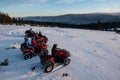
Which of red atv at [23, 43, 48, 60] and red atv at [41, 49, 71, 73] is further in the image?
red atv at [23, 43, 48, 60]

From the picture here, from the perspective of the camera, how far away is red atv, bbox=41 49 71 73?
1443 cm

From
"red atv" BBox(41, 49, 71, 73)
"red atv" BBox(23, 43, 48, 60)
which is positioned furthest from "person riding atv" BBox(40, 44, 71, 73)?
"red atv" BBox(23, 43, 48, 60)

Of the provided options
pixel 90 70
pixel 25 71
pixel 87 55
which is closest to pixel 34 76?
pixel 25 71

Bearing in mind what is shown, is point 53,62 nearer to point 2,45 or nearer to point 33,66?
point 33,66

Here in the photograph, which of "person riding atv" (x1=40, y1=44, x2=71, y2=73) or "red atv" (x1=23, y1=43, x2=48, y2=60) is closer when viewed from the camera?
"person riding atv" (x1=40, y1=44, x2=71, y2=73)

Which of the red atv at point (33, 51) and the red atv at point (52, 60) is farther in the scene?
the red atv at point (33, 51)

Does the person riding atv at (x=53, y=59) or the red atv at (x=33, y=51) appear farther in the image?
the red atv at (x=33, y=51)

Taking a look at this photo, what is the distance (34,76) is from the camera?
545 inches

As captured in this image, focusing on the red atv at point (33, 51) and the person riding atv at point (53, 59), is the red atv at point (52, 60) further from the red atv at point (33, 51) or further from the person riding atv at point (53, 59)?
the red atv at point (33, 51)

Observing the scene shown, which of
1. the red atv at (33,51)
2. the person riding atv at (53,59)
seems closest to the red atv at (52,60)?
the person riding atv at (53,59)

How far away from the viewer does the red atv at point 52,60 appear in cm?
1443

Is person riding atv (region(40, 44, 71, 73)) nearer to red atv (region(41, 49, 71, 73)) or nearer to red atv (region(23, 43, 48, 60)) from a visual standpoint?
red atv (region(41, 49, 71, 73))

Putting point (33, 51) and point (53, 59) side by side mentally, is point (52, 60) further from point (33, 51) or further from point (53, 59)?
point (33, 51)

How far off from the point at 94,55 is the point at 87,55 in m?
0.70
